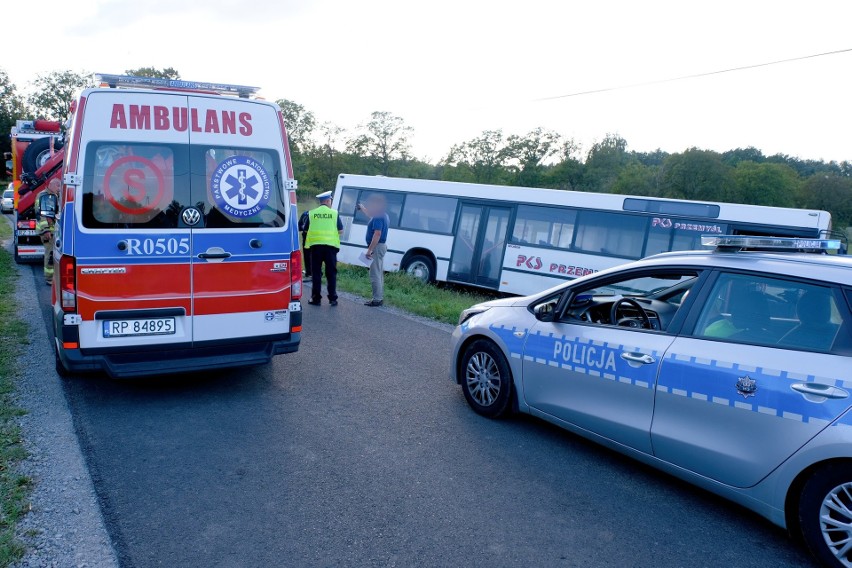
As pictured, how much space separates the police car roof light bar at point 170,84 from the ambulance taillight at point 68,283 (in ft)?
5.21

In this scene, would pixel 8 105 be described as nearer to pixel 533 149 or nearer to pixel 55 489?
pixel 533 149

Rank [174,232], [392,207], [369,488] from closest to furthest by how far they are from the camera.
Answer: [369,488] < [174,232] < [392,207]

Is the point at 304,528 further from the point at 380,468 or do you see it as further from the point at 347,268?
the point at 347,268

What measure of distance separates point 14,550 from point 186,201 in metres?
2.99

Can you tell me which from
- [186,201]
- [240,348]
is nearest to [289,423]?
[240,348]

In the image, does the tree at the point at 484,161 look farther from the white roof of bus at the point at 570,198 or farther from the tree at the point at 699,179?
the white roof of bus at the point at 570,198

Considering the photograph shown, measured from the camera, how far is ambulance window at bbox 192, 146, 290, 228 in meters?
5.34

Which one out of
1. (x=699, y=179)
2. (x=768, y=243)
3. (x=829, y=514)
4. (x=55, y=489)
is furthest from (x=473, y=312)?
(x=699, y=179)

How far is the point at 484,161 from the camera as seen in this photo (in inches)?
1941

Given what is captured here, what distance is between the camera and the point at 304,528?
3.42 metres

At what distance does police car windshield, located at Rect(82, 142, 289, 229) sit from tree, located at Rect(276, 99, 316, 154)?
50765mm

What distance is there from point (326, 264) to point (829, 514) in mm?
8368

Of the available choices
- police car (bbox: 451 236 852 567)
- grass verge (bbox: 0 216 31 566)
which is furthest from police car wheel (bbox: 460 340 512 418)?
grass verge (bbox: 0 216 31 566)

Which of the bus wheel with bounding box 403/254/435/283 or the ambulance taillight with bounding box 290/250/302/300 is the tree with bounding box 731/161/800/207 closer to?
the bus wheel with bounding box 403/254/435/283
